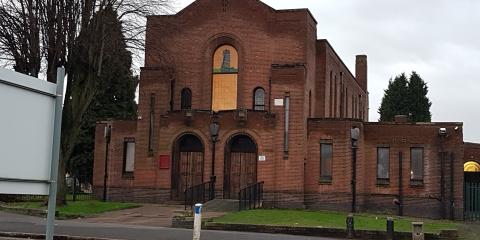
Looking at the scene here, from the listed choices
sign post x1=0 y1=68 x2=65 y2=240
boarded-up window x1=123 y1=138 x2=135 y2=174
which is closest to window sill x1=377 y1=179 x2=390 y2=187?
boarded-up window x1=123 y1=138 x2=135 y2=174

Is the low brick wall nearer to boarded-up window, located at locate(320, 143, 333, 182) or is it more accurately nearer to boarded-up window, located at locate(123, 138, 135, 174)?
boarded-up window, located at locate(320, 143, 333, 182)

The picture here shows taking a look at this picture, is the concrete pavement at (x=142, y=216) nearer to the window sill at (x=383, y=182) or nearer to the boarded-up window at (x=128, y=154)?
the boarded-up window at (x=128, y=154)

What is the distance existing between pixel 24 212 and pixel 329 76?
67.8 feet

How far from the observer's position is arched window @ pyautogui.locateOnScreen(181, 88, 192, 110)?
3684 cm

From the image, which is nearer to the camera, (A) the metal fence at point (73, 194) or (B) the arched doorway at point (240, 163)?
(B) the arched doorway at point (240, 163)

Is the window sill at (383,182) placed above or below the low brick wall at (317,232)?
above

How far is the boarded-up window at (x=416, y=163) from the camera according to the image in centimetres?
3431

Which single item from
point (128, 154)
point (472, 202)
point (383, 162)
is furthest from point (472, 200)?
point (128, 154)

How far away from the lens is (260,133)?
112 ft

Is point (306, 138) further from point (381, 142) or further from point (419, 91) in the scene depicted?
point (419, 91)

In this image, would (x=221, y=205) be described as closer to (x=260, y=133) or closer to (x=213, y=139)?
(x=213, y=139)

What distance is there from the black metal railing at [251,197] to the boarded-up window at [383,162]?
7143 millimetres

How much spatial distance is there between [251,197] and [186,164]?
5290mm

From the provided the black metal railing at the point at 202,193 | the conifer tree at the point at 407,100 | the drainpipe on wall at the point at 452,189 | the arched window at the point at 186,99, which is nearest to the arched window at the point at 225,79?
the arched window at the point at 186,99
